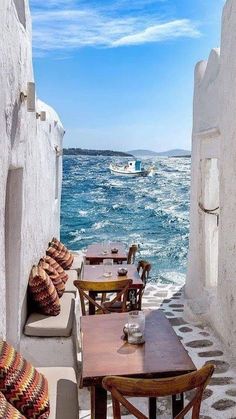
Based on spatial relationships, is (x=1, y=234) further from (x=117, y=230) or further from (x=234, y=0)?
(x=117, y=230)

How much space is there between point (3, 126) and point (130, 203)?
1244 inches

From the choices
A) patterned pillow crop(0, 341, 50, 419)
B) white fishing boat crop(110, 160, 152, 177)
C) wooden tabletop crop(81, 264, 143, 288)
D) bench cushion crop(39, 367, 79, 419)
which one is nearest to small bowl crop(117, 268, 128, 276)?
wooden tabletop crop(81, 264, 143, 288)

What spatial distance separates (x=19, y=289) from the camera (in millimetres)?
4543

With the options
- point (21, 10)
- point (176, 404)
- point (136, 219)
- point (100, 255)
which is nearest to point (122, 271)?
point (100, 255)

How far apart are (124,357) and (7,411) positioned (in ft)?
3.30

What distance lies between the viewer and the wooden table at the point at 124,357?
3.01 meters

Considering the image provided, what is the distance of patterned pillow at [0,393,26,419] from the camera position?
94.2 inches

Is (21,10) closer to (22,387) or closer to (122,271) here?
(122,271)

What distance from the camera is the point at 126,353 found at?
10.8 ft

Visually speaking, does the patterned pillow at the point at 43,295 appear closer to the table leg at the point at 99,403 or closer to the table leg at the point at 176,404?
the table leg at the point at 99,403

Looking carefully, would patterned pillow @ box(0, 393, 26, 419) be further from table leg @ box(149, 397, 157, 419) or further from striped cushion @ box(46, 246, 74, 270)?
striped cushion @ box(46, 246, 74, 270)

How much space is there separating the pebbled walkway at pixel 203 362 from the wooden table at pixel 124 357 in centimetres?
66

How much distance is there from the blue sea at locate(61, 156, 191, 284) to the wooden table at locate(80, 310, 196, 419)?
6.67 m

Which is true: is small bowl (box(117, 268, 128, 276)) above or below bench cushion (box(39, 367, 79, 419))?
above
